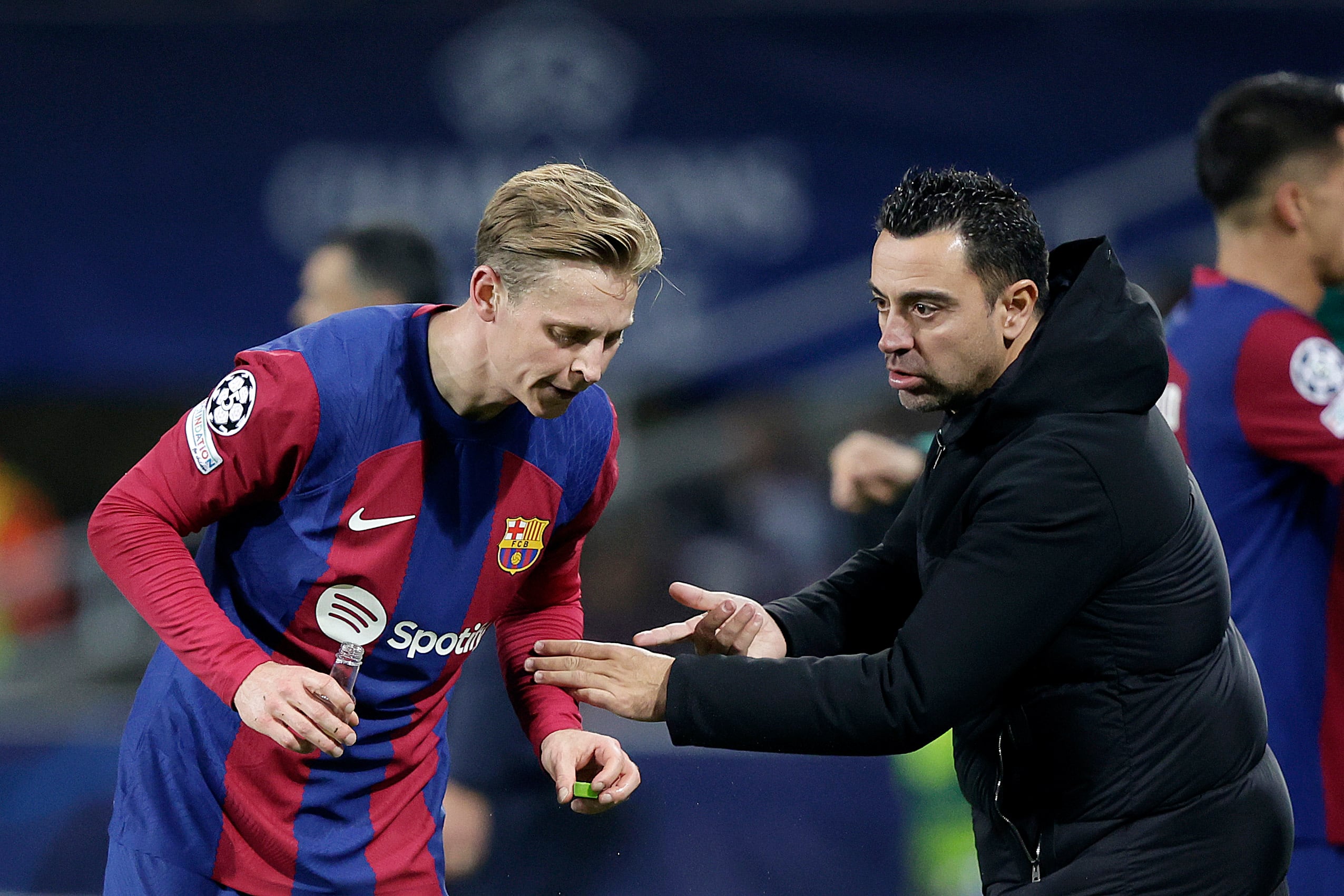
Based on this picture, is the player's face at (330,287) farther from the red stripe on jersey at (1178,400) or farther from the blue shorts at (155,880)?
the red stripe on jersey at (1178,400)

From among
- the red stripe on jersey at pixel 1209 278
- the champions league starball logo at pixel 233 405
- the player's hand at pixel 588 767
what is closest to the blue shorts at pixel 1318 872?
the red stripe on jersey at pixel 1209 278

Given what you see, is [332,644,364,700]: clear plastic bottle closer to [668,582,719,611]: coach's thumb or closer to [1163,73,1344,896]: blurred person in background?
[668,582,719,611]: coach's thumb

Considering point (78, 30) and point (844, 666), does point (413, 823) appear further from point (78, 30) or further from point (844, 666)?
point (78, 30)

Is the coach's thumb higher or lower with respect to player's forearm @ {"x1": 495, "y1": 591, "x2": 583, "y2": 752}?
higher

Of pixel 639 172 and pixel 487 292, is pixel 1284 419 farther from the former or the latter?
pixel 639 172

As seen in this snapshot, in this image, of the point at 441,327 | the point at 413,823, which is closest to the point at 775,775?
the point at 413,823

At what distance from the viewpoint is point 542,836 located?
135 inches

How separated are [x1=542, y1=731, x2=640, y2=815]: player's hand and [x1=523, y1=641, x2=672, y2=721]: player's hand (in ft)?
0.10

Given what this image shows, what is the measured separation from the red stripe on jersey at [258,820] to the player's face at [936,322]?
111cm

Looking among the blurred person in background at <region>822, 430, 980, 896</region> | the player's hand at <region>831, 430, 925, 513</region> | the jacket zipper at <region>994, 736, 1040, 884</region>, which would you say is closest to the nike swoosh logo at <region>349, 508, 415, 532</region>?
the jacket zipper at <region>994, 736, 1040, 884</region>

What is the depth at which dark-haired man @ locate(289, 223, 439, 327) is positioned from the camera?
139 inches

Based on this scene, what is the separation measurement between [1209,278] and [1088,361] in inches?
56.5

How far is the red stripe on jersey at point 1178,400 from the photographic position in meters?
3.19

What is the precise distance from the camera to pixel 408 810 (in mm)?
2309
